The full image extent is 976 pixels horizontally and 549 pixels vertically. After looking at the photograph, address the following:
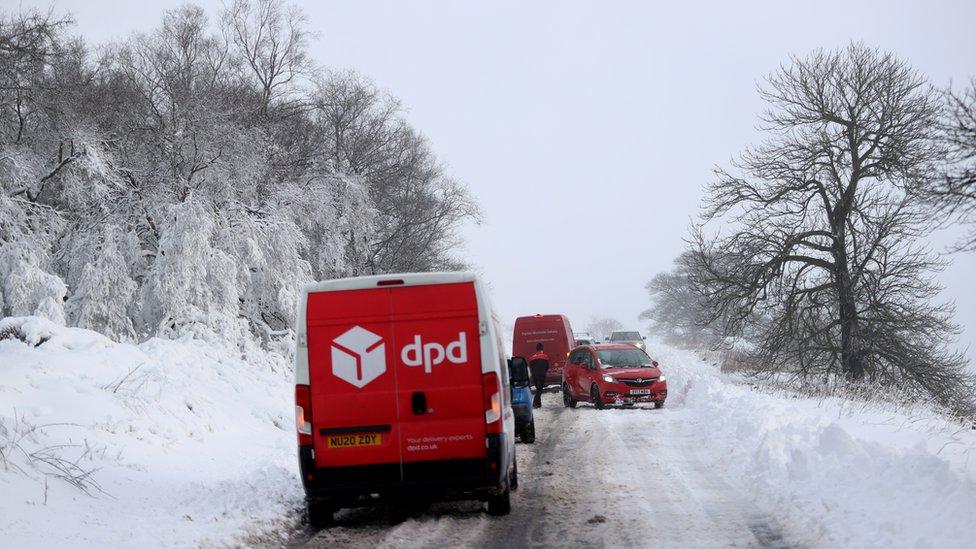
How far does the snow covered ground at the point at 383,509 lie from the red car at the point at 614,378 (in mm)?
5949

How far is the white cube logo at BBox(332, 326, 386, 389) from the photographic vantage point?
25.9 ft

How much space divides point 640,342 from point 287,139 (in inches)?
1054

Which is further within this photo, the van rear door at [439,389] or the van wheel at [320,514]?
the van wheel at [320,514]

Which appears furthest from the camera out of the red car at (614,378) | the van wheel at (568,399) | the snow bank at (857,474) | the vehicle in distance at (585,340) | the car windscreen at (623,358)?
the vehicle in distance at (585,340)

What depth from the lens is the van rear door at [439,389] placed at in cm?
786

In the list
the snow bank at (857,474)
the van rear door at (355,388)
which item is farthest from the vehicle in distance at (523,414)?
the van rear door at (355,388)

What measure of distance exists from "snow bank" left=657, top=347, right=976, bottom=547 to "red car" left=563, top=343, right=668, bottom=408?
6.06 meters

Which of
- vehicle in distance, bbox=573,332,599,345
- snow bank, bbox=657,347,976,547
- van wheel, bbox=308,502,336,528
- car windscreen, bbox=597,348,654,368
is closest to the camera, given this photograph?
snow bank, bbox=657,347,976,547

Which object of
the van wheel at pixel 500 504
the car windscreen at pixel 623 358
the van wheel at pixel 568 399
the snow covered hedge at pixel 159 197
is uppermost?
the snow covered hedge at pixel 159 197

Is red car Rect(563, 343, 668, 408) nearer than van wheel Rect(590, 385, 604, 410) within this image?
Yes

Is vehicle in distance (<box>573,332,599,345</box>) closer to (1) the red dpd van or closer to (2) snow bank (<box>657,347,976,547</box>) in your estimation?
(2) snow bank (<box>657,347,976,547</box>)

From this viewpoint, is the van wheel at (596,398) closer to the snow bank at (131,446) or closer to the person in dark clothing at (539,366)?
the person in dark clothing at (539,366)

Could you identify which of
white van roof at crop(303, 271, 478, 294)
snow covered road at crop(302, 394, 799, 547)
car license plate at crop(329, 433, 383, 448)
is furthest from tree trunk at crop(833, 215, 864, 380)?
car license plate at crop(329, 433, 383, 448)

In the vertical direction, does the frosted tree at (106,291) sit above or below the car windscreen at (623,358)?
above
